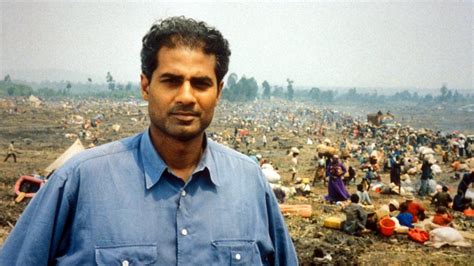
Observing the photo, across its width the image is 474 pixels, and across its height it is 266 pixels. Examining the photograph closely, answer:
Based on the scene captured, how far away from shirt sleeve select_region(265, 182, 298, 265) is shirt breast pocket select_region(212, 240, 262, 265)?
185 mm

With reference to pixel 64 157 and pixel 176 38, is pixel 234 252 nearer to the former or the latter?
pixel 176 38

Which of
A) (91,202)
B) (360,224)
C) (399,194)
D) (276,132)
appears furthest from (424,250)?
(276,132)

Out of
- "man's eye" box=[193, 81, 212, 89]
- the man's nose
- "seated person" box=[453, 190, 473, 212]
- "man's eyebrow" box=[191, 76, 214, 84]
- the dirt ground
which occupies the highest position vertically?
"man's eyebrow" box=[191, 76, 214, 84]

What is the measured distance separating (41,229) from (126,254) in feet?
1.01

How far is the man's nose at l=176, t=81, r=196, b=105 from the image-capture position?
1648 millimetres

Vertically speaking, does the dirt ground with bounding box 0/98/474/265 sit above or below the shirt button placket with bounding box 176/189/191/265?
below

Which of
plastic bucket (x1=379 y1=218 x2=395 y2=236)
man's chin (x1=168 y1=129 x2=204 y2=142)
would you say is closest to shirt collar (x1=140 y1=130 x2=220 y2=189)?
man's chin (x1=168 y1=129 x2=204 y2=142)

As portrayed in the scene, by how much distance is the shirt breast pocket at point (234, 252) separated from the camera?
5.31 feet

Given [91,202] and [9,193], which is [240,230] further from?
[9,193]

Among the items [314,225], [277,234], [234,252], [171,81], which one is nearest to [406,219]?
[314,225]

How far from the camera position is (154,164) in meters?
1.65

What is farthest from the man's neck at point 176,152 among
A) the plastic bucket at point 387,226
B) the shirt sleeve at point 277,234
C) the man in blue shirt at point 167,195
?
the plastic bucket at point 387,226

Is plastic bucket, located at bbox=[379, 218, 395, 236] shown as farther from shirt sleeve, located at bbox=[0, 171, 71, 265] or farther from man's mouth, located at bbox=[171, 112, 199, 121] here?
shirt sleeve, located at bbox=[0, 171, 71, 265]

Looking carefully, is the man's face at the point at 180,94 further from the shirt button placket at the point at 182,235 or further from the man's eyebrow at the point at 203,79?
the shirt button placket at the point at 182,235
